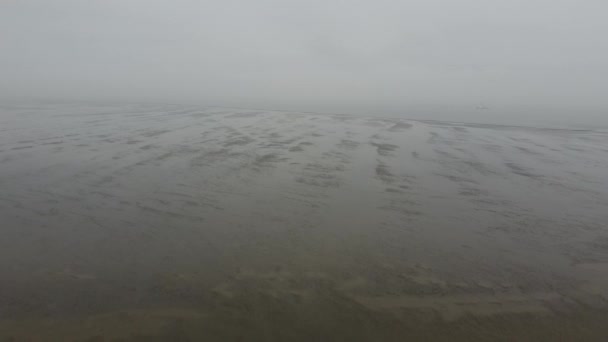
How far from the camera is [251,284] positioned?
17.8ft

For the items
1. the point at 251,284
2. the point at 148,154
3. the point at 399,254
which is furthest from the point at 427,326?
the point at 148,154

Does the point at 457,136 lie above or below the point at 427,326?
above

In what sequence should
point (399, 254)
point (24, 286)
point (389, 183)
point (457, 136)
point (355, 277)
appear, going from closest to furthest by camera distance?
1. point (24, 286)
2. point (355, 277)
3. point (399, 254)
4. point (389, 183)
5. point (457, 136)

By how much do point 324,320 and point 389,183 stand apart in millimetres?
7220

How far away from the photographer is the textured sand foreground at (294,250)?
15.1 ft

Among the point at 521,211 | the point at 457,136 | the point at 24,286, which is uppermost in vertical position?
the point at 457,136

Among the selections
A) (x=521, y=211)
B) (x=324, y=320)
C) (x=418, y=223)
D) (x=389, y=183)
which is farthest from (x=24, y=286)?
(x=521, y=211)

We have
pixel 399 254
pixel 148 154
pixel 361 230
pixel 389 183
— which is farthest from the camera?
pixel 148 154

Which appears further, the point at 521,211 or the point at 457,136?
the point at 457,136

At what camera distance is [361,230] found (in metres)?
7.61

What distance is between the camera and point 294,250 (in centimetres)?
658

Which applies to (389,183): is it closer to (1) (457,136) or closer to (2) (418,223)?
(2) (418,223)

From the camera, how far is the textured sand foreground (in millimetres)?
4609

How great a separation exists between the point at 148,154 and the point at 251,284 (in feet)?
35.9
